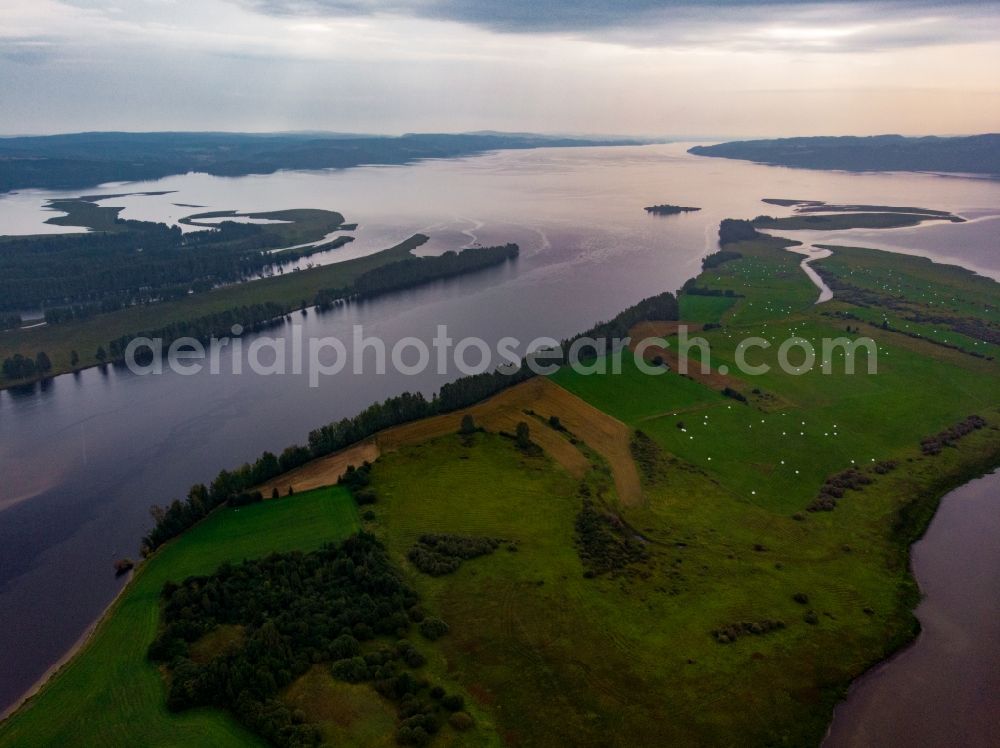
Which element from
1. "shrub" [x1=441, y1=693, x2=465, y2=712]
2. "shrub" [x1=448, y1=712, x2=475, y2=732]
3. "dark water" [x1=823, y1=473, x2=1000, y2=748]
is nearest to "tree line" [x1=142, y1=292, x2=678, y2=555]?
"shrub" [x1=441, y1=693, x2=465, y2=712]

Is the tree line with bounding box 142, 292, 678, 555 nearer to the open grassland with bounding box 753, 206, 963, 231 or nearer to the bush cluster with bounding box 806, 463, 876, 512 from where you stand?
the bush cluster with bounding box 806, 463, 876, 512

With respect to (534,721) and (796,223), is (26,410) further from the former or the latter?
(796,223)

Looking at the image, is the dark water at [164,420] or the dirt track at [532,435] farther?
the dirt track at [532,435]

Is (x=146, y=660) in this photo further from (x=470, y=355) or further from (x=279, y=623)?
(x=470, y=355)

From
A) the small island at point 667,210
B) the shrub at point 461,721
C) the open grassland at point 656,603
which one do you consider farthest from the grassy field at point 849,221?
the shrub at point 461,721

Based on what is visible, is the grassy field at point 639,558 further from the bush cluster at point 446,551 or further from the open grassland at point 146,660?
the bush cluster at point 446,551

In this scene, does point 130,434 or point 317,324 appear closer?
point 130,434

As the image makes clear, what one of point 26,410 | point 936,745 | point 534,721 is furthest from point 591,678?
point 26,410
